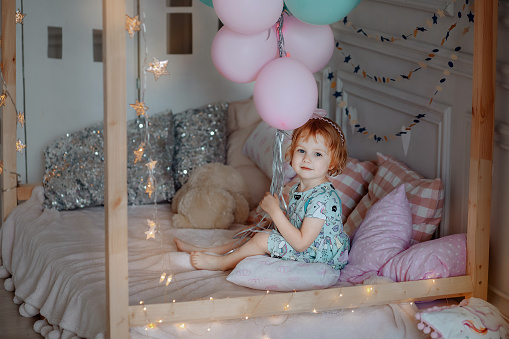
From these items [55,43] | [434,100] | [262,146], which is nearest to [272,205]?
[434,100]

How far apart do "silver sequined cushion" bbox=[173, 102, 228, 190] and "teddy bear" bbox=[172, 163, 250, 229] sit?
0.13 meters

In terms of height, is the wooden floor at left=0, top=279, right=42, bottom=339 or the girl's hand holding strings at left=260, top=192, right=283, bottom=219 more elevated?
the girl's hand holding strings at left=260, top=192, right=283, bottom=219

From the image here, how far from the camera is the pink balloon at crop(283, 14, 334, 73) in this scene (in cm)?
230

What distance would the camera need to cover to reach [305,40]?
230cm

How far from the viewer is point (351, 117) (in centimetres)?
315

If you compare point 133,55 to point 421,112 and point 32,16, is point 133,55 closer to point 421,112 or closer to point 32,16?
point 32,16

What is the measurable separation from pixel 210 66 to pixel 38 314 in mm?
1549

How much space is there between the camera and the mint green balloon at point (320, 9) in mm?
2016

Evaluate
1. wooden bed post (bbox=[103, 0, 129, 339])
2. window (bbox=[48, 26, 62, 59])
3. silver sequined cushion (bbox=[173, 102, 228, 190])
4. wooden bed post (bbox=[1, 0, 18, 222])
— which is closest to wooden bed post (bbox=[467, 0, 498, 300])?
wooden bed post (bbox=[103, 0, 129, 339])

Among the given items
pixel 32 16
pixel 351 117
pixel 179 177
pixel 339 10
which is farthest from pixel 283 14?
pixel 32 16

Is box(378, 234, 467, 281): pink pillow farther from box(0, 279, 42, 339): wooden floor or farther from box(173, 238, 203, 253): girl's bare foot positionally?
box(0, 279, 42, 339): wooden floor

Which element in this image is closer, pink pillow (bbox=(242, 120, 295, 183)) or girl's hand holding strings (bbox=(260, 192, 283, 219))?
girl's hand holding strings (bbox=(260, 192, 283, 219))

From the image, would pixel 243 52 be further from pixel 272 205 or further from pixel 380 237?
pixel 380 237

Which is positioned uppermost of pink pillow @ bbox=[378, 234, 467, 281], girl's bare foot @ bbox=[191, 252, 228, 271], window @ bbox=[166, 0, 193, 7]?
window @ bbox=[166, 0, 193, 7]
